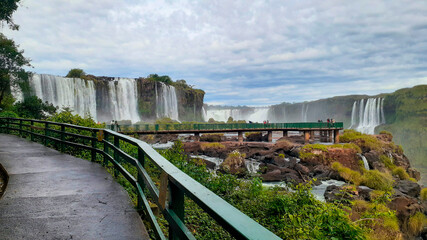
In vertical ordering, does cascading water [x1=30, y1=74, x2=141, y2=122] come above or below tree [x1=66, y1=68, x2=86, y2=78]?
below

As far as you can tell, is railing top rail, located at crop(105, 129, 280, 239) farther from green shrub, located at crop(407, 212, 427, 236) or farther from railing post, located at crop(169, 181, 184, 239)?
green shrub, located at crop(407, 212, 427, 236)

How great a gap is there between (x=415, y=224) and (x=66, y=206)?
19.3 metres

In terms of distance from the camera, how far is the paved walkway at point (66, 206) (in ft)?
12.2

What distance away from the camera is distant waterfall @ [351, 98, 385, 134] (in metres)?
84.2

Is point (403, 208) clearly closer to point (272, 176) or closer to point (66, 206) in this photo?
point (272, 176)

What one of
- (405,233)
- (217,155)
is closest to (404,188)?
(405,233)

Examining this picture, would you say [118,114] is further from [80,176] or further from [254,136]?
[80,176]

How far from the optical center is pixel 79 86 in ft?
173

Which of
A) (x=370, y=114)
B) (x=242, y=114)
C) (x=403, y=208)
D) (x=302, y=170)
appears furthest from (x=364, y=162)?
(x=242, y=114)

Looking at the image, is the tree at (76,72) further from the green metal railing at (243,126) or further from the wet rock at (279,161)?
the wet rock at (279,161)

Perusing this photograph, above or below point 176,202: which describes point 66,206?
below

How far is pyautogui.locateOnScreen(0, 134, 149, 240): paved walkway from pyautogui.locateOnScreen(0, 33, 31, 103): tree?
31.5m

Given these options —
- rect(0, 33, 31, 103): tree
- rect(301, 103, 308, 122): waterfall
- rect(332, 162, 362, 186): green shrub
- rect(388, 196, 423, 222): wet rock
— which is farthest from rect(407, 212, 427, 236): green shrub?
rect(301, 103, 308, 122): waterfall

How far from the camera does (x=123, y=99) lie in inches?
2475
